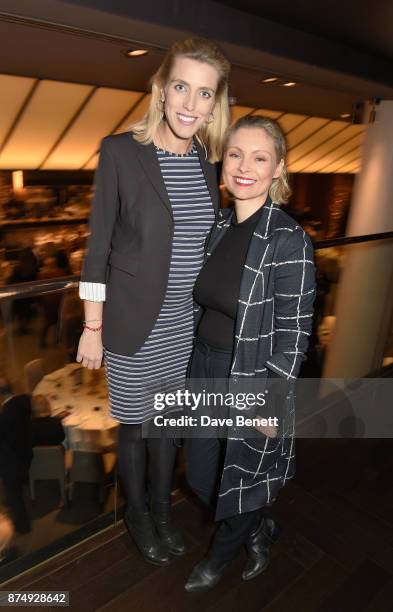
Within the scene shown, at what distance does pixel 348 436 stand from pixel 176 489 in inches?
51.7

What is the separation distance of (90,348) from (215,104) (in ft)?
3.07

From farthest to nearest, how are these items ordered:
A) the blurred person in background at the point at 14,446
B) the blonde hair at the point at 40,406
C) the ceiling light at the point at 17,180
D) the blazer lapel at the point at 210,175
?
the ceiling light at the point at 17,180
the blonde hair at the point at 40,406
the blurred person in background at the point at 14,446
the blazer lapel at the point at 210,175

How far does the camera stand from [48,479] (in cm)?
202

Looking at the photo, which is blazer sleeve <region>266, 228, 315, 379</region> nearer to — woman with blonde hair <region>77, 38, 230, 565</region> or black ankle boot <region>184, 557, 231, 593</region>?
woman with blonde hair <region>77, 38, 230, 565</region>

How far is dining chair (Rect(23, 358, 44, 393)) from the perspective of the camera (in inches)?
73.0

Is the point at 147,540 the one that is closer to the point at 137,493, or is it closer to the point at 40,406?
the point at 137,493

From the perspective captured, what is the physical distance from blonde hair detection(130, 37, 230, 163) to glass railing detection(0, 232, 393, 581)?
60 cm

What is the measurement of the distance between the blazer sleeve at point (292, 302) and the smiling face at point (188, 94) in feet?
1.57

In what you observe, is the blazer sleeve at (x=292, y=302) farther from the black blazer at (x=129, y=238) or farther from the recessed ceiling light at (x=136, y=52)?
the recessed ceiling light at (x=136, y=52)

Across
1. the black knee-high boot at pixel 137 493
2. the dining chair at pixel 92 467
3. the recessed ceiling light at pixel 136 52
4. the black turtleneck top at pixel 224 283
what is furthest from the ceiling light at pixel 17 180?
the black turtleneck top at pixel 224 283

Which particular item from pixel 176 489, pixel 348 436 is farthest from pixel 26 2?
pixel 348 436

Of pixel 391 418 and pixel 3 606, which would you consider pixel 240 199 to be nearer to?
pixel 3 606

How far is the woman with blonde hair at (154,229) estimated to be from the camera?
53.9 inches

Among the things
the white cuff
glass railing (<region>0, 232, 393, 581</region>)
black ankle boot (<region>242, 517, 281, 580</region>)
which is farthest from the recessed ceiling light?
black ankle boot (<region>242, 517, 281, 580</region>)
